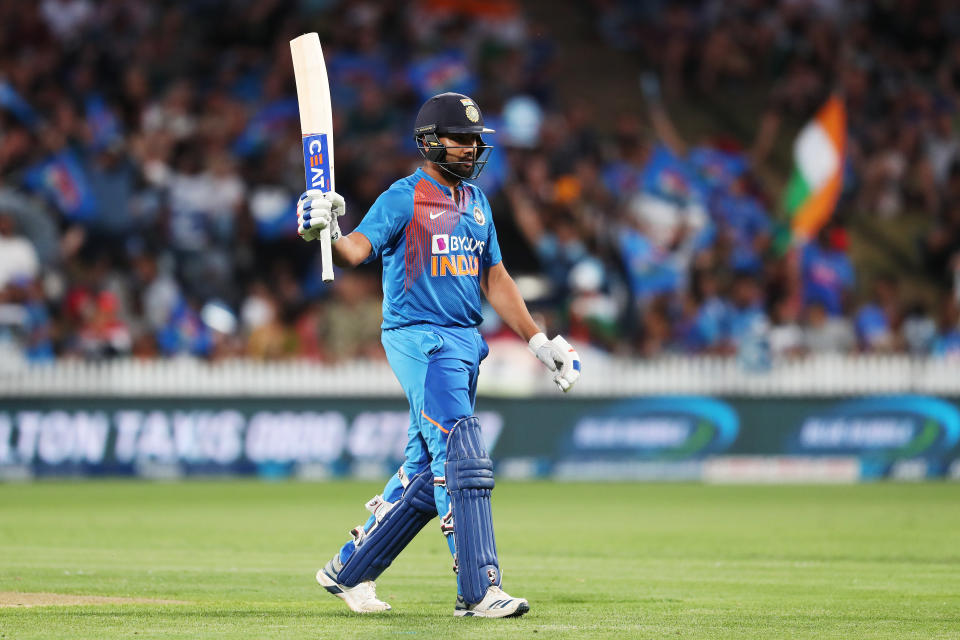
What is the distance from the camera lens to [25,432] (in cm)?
2038

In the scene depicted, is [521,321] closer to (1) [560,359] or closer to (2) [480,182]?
(1) [560,359]

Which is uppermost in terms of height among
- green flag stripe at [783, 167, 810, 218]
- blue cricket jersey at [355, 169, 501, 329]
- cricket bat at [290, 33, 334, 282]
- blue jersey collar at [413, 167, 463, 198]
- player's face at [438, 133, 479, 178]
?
green flag stripe at [783, 167, 810, 218]

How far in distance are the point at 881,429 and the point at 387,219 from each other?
14.4 metres

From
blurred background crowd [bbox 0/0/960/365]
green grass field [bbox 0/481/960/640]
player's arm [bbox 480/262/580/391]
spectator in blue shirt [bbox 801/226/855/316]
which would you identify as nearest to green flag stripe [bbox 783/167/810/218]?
blurred background crowd [bbox 0/0/960/365]

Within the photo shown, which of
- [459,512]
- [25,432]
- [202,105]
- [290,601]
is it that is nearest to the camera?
[459,512]

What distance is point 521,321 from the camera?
7.95 meters

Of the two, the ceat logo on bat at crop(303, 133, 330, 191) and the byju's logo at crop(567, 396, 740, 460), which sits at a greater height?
the ceat logo on bat at crop(303, 133, 330, 191)

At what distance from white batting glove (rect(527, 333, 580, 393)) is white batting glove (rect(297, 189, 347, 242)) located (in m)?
1.20

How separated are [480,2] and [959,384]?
32.0 ft

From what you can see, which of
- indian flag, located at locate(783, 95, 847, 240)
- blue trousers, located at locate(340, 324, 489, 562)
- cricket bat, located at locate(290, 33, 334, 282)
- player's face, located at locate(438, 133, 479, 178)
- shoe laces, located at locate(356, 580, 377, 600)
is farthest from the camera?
indian flag, located at locate(783, 95, 847, 240)

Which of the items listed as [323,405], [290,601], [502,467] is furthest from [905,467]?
[290,601]

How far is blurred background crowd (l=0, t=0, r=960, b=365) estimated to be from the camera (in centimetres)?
2061

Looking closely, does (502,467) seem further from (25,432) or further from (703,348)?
(25,432)

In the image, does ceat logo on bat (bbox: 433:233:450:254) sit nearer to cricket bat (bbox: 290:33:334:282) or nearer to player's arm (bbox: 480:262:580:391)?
player's arm (bbox: 480:262:580:391)
